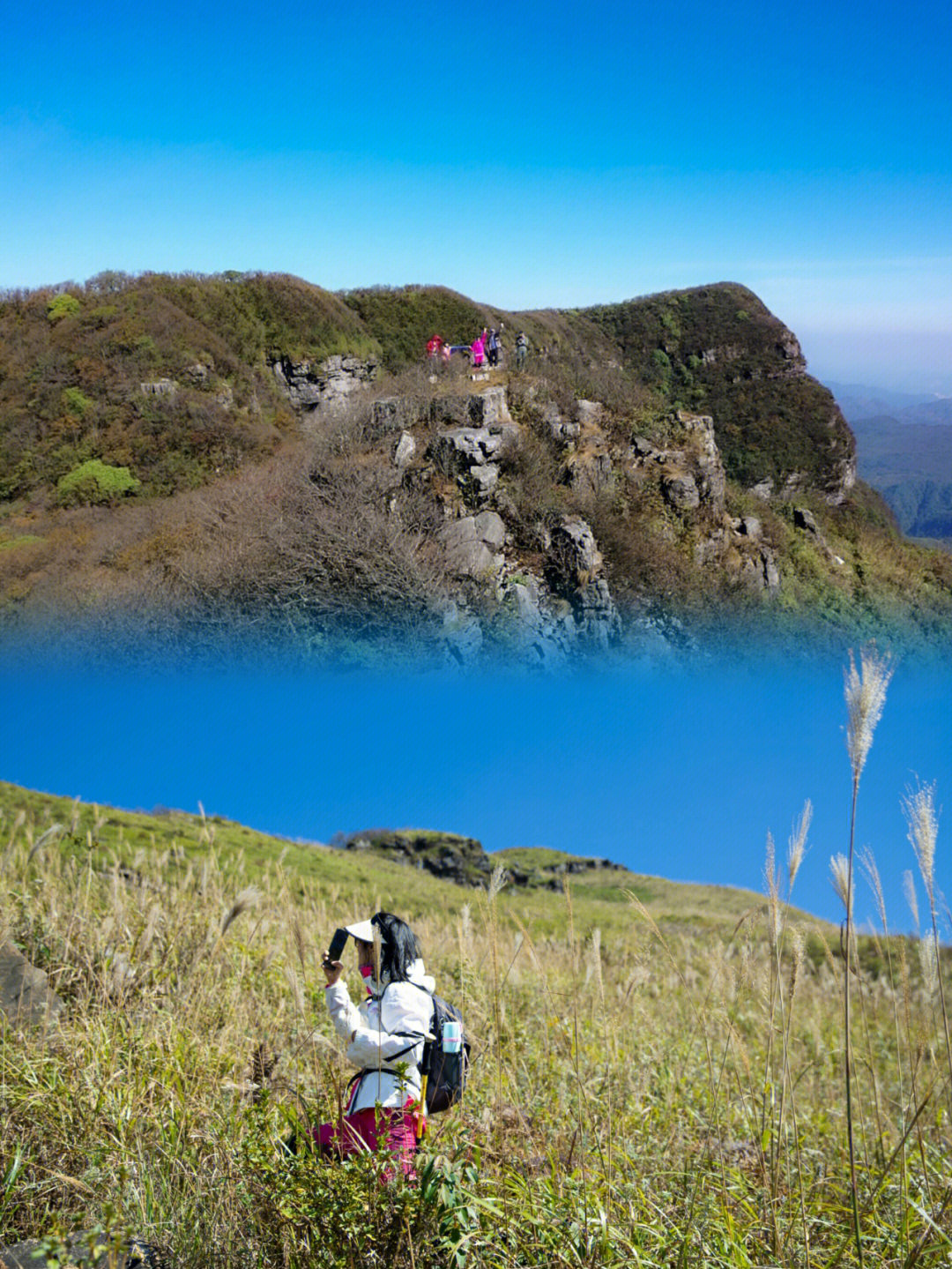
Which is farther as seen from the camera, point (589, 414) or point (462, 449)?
point (589, 414)

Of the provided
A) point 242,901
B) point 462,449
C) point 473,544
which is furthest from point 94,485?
point 242,901

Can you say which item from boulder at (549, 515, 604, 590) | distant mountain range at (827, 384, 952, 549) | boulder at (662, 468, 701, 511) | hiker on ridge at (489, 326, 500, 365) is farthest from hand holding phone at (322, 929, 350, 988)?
distant mountain range at (827, 384, 952, 549)

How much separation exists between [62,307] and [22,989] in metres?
25.4

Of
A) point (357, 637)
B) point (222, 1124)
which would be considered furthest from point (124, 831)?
point (222, 1124)

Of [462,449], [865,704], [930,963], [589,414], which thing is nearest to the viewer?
[865,704]

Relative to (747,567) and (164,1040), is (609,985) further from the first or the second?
(747,567)

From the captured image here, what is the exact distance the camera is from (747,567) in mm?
13617

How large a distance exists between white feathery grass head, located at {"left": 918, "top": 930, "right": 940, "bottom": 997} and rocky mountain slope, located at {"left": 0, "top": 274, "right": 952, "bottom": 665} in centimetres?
660

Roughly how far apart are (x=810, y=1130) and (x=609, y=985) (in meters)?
3.40

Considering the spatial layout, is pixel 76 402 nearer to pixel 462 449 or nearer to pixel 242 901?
pixel 462 449

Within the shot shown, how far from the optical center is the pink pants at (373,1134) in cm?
244

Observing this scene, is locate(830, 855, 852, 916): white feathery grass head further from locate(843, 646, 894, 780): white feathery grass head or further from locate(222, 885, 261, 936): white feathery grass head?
locate(222, 885, 261, 936): white feathery grass head

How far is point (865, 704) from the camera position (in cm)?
204

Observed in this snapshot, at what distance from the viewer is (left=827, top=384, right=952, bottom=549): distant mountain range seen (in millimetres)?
85500
